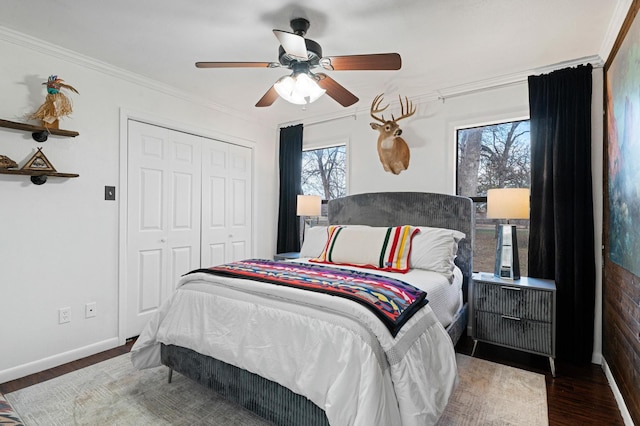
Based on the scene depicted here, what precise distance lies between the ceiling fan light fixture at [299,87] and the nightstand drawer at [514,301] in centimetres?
199

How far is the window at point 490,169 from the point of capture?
3.16 meters

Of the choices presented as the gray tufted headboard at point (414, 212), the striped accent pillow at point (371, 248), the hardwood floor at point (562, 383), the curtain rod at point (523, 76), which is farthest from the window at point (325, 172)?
the hardwood floor at point (562, 383)

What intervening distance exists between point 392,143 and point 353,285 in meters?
2.15

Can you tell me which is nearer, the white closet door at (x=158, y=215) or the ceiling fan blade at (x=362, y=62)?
the ceiling fan blade at (x=362, y=62)

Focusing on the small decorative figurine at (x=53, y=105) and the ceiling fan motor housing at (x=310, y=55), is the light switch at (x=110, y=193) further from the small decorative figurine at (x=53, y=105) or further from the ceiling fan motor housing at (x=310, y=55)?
the ceiling fan motor housing at (x=310, y=55)

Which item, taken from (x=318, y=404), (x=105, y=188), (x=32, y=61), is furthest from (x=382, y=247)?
(x=32, y=61)

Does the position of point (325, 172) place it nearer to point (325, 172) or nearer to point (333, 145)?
point (325, 172)

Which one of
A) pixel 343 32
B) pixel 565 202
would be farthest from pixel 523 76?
pixel 343 32

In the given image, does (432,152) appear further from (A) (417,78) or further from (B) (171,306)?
(B) (171,306)

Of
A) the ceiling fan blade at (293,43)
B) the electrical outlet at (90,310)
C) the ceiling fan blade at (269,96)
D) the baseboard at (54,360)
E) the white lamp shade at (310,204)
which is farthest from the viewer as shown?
the white lamp shade at (310,204)

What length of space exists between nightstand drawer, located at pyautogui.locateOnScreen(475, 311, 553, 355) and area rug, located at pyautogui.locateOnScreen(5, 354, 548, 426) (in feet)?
0.65

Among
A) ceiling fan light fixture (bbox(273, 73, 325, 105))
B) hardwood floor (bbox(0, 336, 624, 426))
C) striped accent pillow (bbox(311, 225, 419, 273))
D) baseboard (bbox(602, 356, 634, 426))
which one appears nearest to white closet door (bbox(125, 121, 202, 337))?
hardwood floor (bbox(0, 336, 624, 426))

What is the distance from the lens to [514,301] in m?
2.62

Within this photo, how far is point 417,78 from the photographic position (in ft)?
10.5
